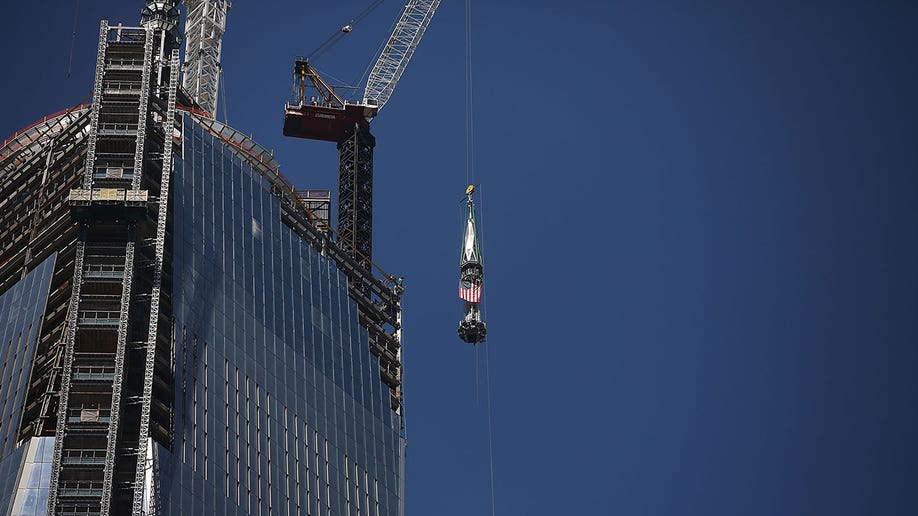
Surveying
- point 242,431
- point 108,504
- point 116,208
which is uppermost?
point 116,208

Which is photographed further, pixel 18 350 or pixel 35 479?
pixel 18 350

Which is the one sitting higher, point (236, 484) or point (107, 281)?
point (107, 281)

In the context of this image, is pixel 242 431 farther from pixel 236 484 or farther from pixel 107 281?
pixel 107 281

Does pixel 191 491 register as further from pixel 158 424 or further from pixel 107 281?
pixel 107 281

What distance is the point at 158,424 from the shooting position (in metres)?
186

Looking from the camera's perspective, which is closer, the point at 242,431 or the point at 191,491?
the point at 191,491

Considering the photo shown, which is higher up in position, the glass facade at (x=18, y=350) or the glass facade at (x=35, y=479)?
the glass facade at (x=18, y=350)

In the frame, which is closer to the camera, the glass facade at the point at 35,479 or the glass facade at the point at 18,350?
the glass facade at the point at 35,479

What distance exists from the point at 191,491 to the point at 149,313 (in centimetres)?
1622

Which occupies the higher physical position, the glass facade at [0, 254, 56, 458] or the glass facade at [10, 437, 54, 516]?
the glass facade at [0, 254, 56, 458]

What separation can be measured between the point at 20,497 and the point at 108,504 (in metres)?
8.67

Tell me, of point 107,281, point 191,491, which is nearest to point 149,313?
point 107,281

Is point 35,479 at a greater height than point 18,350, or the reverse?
point 18,350

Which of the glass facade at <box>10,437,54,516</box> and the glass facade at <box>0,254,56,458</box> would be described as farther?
the glass facade at <box>0,254,56,458</box>
